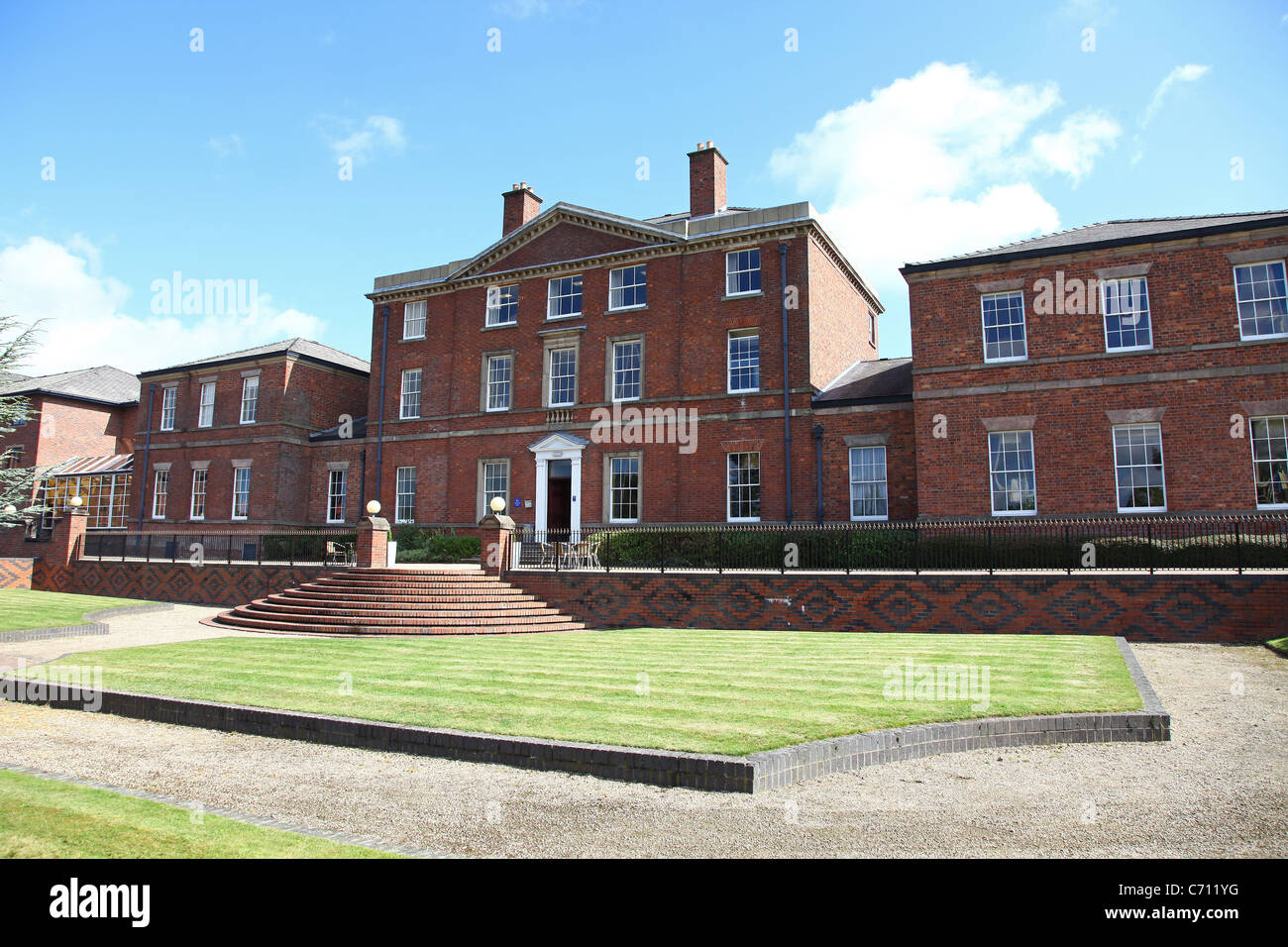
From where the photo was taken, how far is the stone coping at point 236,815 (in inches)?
197

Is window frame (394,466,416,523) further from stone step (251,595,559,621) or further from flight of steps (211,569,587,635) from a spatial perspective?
stone step (251,595,559,621)

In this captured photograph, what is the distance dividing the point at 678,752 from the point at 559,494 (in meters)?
21.6

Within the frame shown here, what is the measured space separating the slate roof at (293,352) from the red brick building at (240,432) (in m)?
0.08

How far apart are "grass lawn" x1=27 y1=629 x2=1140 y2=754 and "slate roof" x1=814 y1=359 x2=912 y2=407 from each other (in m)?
9.94

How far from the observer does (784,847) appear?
16.5 feet

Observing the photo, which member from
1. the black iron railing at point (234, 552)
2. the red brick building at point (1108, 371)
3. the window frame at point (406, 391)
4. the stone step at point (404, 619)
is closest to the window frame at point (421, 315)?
the window frame at point (406, 391)

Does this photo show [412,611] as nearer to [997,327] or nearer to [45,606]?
[45,606]

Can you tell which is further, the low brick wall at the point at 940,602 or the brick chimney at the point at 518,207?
the brick chimney at the point at 518,207

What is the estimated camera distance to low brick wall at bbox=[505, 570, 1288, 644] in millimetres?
14062

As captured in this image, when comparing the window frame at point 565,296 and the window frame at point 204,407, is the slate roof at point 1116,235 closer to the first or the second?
the window frame at point 565,296

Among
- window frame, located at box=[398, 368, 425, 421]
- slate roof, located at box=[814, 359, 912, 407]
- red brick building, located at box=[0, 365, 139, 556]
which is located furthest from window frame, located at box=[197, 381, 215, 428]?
slate roof, located at box=[814, 359, 912, 407]
